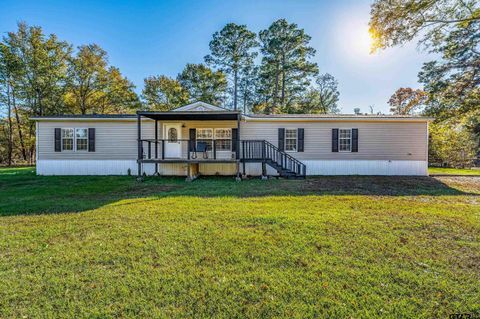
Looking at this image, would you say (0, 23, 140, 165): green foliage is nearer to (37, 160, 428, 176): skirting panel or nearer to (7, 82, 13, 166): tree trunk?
(7, 82, 13, 166): tree trunk

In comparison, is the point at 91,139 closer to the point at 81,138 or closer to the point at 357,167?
the point at 81,138

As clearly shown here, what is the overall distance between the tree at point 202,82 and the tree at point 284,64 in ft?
14.8

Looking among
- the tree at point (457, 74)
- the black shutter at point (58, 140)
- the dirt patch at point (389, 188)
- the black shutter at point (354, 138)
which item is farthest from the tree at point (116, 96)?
the tree at point (457, 74)

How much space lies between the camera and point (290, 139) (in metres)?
12.4

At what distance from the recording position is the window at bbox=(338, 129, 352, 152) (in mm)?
12297

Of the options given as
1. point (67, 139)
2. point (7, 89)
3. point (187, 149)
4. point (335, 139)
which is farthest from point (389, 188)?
point (7, 89)

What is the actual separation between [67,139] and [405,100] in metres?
34.3

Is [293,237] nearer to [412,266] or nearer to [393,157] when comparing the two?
[412,266]

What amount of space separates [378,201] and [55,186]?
10863mm

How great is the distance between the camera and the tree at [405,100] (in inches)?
1088

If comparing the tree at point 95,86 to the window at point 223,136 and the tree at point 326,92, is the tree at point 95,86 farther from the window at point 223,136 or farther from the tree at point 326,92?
the tree at point 326,92

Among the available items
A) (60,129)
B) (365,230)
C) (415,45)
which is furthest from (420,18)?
(60,129)

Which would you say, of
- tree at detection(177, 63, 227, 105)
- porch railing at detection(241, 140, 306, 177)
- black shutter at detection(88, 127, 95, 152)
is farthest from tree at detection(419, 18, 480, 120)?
black shutter at detection(88, 127, 95, 152)

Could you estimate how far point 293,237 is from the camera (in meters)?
3.93
